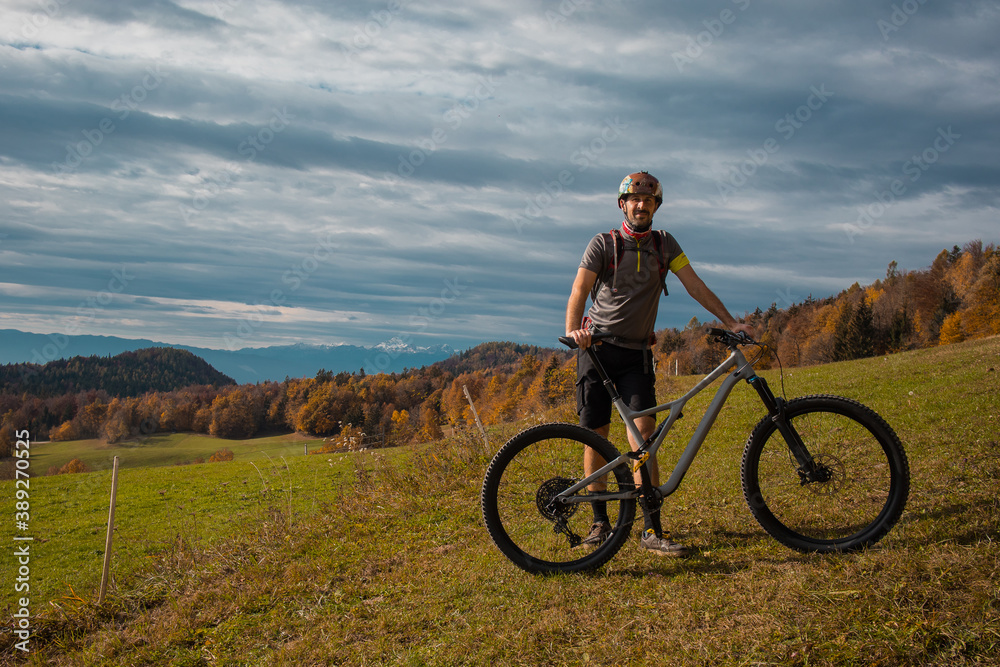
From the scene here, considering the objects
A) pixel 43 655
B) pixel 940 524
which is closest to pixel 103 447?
pixel 43 655

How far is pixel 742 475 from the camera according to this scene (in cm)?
363

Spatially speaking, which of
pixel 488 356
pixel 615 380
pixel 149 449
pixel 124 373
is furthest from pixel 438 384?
pixel 615 380

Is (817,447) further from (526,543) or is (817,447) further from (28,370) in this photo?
(28,370)

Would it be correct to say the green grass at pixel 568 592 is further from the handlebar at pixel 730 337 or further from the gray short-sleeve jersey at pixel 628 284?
the gray short-sleeve jersey at pixel 628 284

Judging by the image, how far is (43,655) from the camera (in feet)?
15.6

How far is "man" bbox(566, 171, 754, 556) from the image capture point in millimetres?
3938

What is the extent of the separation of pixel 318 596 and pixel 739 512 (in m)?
3.41

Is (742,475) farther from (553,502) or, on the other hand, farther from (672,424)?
(553,502)

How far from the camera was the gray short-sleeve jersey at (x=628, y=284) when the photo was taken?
156 inches

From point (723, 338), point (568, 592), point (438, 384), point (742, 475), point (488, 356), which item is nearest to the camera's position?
point (568, 592)

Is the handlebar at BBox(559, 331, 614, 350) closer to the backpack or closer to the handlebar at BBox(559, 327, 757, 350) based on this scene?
the handlebar at BBox(559, 327, 757, 350)

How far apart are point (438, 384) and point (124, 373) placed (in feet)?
252

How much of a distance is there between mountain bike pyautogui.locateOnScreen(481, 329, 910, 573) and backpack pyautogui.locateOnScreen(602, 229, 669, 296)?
568 millimetres

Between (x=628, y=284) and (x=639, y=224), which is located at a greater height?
(x=639, y=224)
